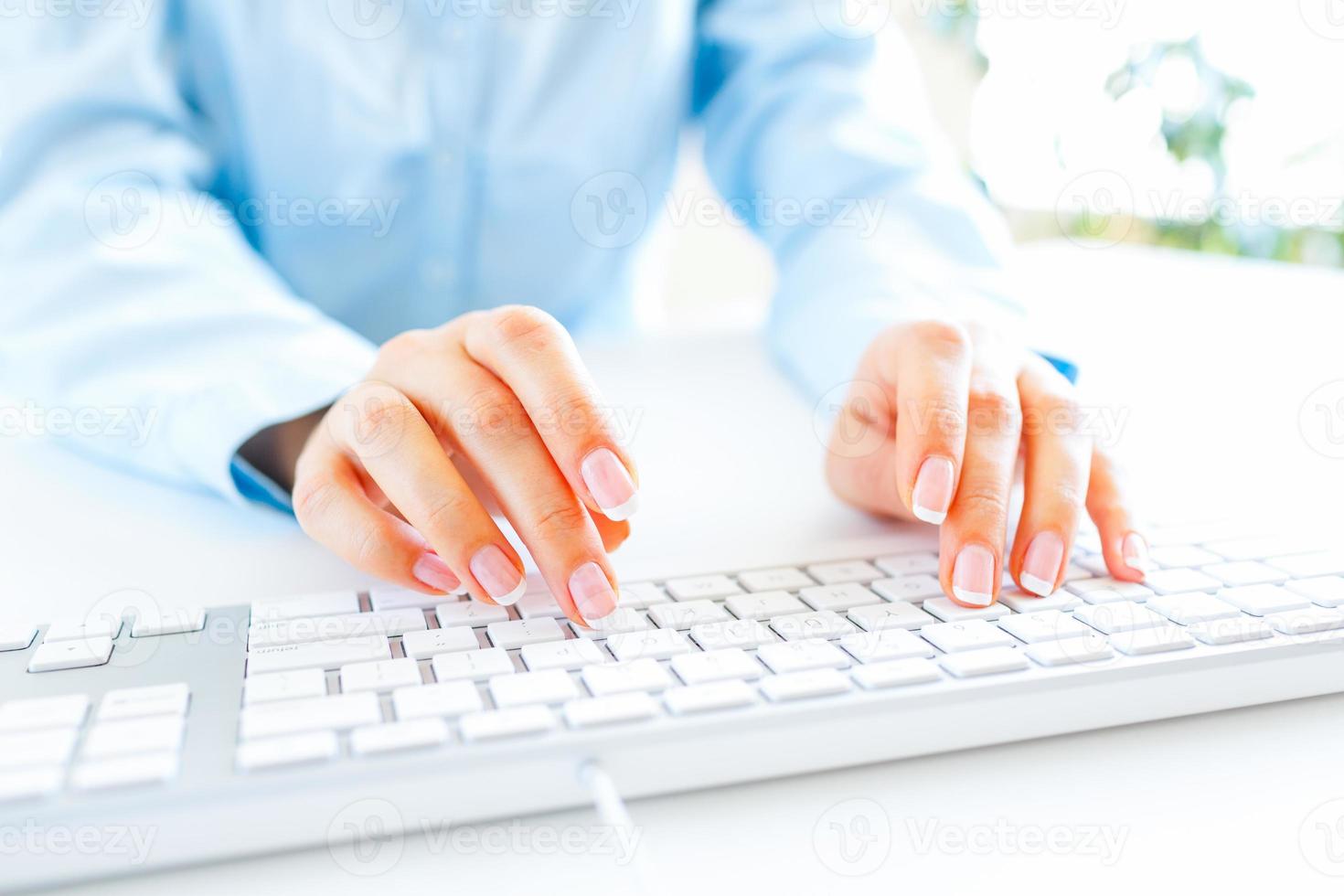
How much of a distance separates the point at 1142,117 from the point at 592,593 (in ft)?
6.82

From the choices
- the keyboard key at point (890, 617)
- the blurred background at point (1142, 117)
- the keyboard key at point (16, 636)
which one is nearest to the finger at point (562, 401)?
the keyboard key at point (890, 617)

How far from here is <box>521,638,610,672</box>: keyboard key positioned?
0.35m

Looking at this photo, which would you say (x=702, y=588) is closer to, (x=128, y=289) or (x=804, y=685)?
(x=804, y=685)

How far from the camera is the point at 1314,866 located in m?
0.29

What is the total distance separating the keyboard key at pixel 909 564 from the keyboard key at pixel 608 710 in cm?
16

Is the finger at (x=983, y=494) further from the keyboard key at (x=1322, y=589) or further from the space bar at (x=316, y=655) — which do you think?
the space bar at (x=316, y=655)

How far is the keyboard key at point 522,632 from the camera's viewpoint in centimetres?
37

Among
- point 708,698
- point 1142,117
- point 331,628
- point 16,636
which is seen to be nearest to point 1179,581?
point 708,698

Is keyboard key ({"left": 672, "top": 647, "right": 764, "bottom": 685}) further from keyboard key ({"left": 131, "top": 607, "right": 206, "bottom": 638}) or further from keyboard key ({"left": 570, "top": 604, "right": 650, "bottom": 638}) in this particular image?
keyboard key ({"left": 131, "top": 607, "right": 206, "bottom": 638})

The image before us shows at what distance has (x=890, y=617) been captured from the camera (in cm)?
39

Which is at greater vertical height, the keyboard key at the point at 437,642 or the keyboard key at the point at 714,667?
the keyboard key at the point at 714,667

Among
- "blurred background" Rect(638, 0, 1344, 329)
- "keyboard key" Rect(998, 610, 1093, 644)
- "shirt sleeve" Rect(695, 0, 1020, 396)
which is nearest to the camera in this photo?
"keyboard key" Rect(998, 610, 1093, 644)

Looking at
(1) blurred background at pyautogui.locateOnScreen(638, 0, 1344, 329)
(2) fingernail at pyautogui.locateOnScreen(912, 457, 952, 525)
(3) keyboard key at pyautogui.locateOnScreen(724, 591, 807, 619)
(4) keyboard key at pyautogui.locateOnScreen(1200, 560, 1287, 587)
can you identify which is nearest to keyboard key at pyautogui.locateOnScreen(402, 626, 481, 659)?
(3) keyboard key at pyautogui.locateOnScreen(724, 591, 807, 619)

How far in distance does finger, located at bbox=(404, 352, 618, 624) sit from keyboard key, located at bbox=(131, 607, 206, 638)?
0.13 meters
